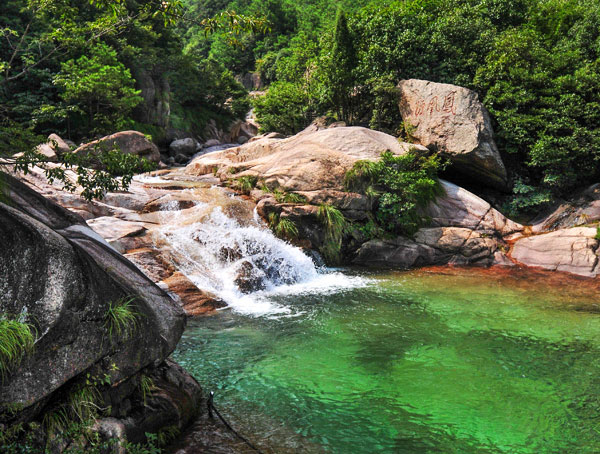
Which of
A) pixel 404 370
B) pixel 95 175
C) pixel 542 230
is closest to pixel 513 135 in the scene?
pixel 542 230

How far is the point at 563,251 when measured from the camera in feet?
43.7

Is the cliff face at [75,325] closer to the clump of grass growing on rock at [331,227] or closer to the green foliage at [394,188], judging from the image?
the clump of grass growing on rock at [331,227]

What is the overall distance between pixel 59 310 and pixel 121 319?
61 centimetres

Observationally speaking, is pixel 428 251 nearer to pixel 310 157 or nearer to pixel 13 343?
pixel 310 157

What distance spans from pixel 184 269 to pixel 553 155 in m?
14.3

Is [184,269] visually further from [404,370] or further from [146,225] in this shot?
[404,370]

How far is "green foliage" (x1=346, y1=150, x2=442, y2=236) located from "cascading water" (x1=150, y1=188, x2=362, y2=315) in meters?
3.05

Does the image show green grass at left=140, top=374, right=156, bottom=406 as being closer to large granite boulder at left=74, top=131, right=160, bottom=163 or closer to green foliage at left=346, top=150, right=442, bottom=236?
green foliage at left=346, top=150, right=442, bottom=236

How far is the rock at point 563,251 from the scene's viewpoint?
12820mm

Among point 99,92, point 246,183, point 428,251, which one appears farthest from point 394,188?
point 99,92

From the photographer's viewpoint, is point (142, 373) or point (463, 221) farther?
point (463, 221)

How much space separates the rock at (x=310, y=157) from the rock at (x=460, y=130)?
108 centimetres

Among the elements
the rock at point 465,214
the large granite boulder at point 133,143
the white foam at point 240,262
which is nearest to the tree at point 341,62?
the rock at point 465,214

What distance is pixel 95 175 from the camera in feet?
17.1
